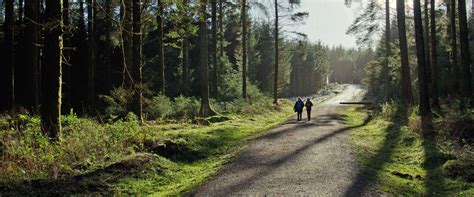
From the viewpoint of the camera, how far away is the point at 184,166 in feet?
31.8

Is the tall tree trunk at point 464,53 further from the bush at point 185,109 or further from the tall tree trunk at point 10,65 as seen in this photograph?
the tall tree trunk at point 10,65

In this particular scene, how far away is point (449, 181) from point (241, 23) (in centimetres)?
2708

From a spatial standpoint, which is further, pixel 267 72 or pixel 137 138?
pixel 267 72

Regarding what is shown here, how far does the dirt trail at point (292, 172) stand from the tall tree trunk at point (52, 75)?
13.5 ft

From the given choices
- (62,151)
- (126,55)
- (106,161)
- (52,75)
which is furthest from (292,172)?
(126,55)

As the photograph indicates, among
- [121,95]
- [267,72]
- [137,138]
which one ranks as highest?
[267,72]

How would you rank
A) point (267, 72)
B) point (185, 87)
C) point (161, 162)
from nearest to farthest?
point (161, 162) < point (185, 87) < point (267, 72)

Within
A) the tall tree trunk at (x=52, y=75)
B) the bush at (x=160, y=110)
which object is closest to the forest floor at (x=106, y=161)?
the tall tree trunk at (x=52, y=75)

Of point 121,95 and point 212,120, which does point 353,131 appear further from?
point 121,95

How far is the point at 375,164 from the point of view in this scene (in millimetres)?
9914

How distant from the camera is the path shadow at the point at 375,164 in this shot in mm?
7325

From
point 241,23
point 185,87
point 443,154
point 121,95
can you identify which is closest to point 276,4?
point 241,23

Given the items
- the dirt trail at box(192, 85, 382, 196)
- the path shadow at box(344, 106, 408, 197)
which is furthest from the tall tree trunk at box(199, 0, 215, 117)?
the path shadow at box(344, 106, 408, 197)

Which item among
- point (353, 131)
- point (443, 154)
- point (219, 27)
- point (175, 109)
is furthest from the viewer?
point (219, 27)
